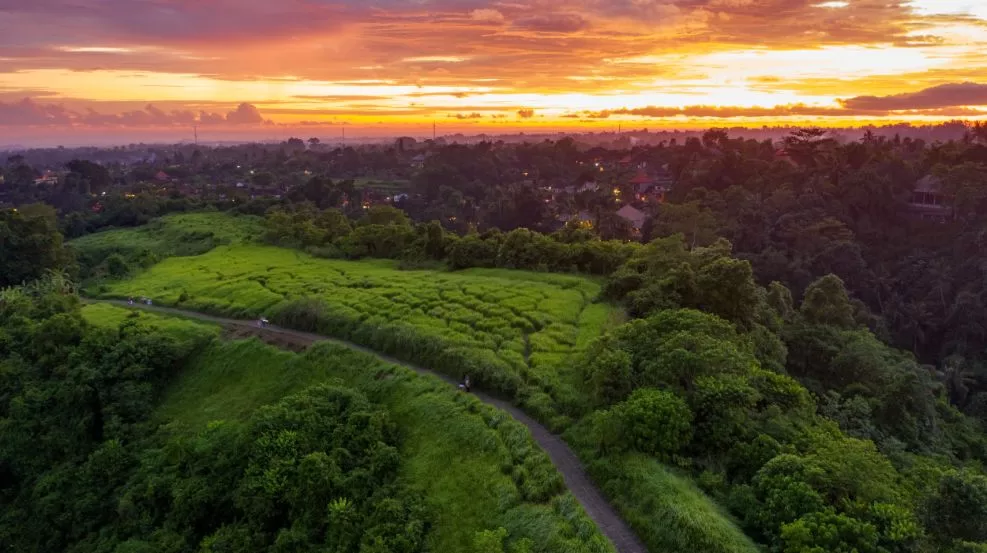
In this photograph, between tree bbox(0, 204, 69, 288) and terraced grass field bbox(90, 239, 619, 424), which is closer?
terraced grass field bbox(90, 239, 619, 424)

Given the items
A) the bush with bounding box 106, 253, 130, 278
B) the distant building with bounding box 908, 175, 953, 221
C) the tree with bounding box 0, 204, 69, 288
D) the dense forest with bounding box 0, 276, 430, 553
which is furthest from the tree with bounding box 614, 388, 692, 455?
the distant building with bounding box 908, 175, 953, 221

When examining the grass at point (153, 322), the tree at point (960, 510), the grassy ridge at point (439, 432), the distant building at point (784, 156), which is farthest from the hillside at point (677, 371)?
the distant building at point (784, 156)

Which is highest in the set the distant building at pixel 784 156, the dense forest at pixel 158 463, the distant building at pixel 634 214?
the distant building at pixel 784 156

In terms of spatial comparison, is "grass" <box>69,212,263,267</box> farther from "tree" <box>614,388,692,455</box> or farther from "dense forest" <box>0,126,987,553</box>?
"tree" <box>614,388,692,455</box>

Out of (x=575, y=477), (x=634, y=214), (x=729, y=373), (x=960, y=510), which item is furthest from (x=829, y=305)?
(x=634, y=214)

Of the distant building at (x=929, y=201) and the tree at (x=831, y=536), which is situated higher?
the distant building at (x=929, y=201)

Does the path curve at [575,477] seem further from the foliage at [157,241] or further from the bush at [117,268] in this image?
the foliage at [157,241]
